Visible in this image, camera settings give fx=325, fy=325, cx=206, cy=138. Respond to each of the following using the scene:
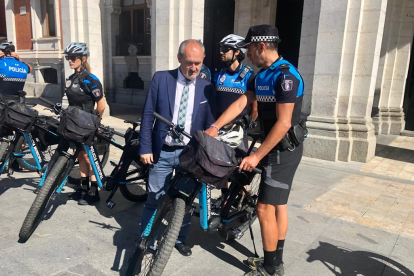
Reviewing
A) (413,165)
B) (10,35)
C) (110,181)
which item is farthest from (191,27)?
(10,35)

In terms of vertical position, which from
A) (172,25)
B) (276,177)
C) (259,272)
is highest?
(172,25)

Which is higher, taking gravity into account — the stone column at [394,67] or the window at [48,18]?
the window at [48,18]

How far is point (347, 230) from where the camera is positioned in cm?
379

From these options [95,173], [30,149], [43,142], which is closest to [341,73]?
[95,173]

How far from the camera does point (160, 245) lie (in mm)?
2318

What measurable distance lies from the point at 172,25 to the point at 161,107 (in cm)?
624

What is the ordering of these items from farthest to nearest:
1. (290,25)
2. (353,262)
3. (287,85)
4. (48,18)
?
(48,18) → (290,25) → (353,262) → (287,85)

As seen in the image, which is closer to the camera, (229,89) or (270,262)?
(270,262)

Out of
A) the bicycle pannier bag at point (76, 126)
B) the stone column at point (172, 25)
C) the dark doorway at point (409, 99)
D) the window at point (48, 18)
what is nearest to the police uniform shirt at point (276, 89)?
the bicycle pannier bag at point (76, 126)

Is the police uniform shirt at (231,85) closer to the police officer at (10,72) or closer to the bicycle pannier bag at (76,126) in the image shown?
the bicycle pannier bag at (76,126)

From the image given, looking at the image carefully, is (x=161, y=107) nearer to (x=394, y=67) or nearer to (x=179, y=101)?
(x=179, y=101)

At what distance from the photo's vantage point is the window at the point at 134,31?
14977 mm

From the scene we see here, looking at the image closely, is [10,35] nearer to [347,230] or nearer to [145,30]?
[145,30]

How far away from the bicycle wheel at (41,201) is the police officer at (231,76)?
1983 mm
